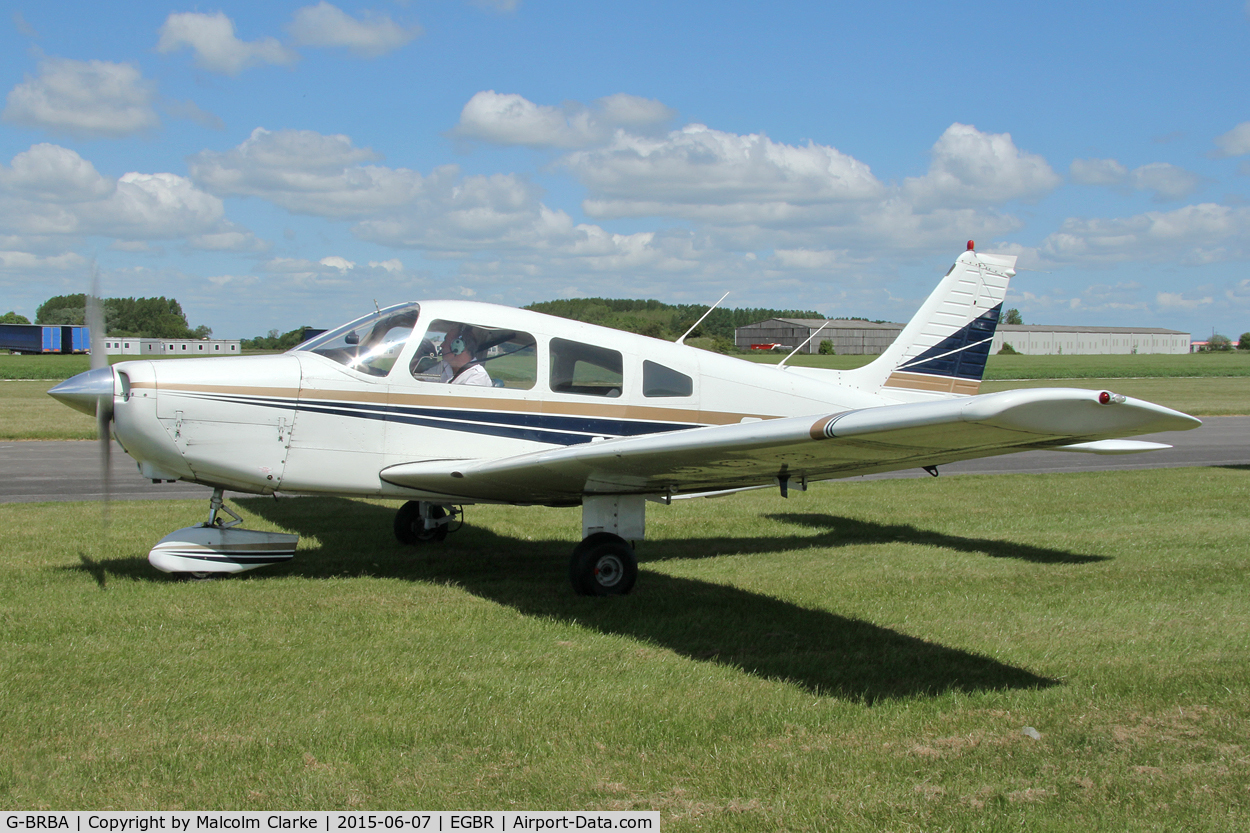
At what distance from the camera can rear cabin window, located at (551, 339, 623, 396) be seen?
749cm

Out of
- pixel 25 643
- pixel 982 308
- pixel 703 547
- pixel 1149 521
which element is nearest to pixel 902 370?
pixel 982 308

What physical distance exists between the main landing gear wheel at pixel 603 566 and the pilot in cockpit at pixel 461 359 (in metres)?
1.56

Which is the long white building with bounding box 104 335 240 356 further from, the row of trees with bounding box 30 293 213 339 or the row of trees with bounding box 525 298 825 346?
the row of trees with bounding box 525 298 825 346

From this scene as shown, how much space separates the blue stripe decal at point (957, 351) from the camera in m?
9.27

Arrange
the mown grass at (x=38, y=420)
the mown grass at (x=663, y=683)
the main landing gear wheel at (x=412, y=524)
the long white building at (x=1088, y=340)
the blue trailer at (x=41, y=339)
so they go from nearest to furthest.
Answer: the mown grass at (x=663, y=683) → the main landing gear wheel at (x=412, y=524) → the mown grass at (x=38, y=420) → the blue trailer at (x=41, y=339) → the long white building at (x=1088, y=340)

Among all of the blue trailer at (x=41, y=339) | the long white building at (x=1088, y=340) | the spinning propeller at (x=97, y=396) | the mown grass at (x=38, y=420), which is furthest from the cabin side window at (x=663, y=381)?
the long white building at (x=1088, y=340)

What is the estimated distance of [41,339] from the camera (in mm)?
84875

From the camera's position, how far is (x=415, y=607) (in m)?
6.55

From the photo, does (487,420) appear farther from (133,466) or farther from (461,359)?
(133,466)

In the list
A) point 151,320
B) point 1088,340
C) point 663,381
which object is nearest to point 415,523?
point 663,381

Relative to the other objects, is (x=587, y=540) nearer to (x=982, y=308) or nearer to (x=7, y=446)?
(x=982, y=308)

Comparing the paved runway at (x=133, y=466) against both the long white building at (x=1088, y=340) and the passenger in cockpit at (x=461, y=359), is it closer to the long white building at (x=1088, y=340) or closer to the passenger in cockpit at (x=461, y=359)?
the passenger in cockpit at (x=461, y=359)

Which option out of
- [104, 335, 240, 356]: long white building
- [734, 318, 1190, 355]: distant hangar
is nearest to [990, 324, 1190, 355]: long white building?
[734, 318, 1190, 355]: distant hangar

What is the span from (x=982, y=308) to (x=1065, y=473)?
23.0 feet
